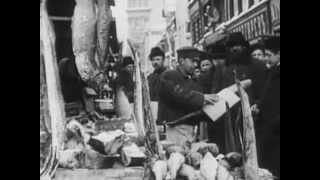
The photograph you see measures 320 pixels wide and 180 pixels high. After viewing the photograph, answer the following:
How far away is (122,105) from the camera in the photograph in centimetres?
441

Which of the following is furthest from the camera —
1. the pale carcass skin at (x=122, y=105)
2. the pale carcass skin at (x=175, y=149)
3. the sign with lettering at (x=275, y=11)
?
the pale carcass skin at (x=122, y=105)

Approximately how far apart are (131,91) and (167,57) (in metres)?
0.42

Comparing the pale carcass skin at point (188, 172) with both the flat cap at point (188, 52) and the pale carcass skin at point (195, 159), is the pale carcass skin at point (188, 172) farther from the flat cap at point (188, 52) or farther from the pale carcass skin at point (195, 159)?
the flat cap at point (188, 52)

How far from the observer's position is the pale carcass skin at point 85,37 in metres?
4.39

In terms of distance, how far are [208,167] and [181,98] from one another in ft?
2.01

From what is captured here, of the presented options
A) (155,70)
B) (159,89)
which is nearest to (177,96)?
(159,89)

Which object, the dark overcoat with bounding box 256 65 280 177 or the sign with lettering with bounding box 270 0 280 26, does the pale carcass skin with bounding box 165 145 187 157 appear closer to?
the dark overcoat with bounding box 256 65 280 177

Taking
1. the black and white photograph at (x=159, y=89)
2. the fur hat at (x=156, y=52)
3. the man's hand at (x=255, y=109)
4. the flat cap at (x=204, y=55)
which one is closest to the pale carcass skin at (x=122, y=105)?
the black and white photograph at (x=159, y=89)

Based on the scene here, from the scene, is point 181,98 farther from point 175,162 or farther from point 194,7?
point 194,7

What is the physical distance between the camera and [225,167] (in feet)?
13.9

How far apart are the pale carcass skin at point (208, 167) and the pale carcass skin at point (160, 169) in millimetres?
306

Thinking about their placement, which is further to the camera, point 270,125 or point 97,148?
point 97,148
